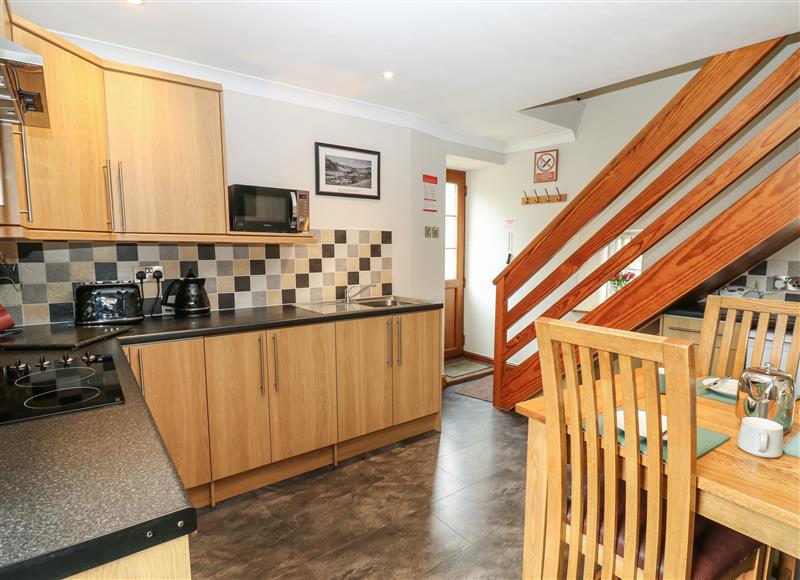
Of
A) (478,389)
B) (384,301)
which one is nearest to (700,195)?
(384,301)

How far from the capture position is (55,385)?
1.31 m

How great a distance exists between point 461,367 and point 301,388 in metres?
2.52

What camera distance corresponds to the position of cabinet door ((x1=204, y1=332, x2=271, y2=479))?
2197 millimetres

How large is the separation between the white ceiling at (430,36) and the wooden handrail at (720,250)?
31.7 inches

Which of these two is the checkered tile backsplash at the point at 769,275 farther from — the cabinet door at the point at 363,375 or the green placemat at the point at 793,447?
the cabinet door at the point at 363,375

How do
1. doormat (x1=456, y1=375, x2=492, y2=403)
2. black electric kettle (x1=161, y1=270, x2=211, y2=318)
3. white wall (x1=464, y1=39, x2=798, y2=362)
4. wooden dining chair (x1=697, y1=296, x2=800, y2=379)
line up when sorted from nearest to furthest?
wooden dining chair (x1=697, y1=296, x2=800, y2=379) → black electric kettle (x1=161, y1=270, x2=211, y2=318) → white wall (x1=464, y1=39, x2=798, y2=362) → doormat (x1=456, y1=375, x2=492, y2=403)

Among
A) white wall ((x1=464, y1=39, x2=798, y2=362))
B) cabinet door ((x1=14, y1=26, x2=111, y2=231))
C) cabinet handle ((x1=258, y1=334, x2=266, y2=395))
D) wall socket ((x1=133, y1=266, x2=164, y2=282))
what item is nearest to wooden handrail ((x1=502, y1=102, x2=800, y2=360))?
white wall ((x1=464, y1=39, x2=798, y2=362))

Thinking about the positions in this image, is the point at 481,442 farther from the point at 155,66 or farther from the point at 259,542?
the point at 155,66

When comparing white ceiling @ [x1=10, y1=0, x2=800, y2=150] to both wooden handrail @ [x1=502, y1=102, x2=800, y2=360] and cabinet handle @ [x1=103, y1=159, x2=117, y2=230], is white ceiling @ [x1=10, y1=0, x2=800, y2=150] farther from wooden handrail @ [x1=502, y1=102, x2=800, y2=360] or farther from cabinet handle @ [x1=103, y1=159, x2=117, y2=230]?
cabinet handle @ [x1=103, y1=159, x2=117, y2=230]

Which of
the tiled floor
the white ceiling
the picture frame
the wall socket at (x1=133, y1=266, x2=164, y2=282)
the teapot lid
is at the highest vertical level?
the white ceiling

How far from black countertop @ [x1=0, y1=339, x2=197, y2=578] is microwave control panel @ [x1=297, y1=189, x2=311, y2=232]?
1.79m

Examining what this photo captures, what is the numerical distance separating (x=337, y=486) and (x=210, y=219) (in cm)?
162

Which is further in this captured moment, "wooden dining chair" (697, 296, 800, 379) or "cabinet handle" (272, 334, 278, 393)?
"cabinet handle" (272, 334, 278, 393)

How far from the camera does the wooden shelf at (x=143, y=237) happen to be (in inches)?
69.0
